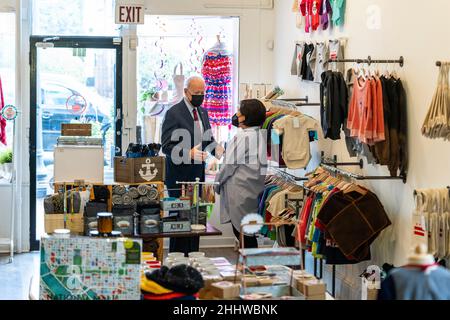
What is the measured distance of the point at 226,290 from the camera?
11.0 feet

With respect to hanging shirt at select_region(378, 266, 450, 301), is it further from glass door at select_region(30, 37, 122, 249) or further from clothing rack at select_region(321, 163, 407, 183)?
glass door at select_region(30, 37, 122, 249)

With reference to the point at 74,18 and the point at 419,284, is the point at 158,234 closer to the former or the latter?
the point at 419,284

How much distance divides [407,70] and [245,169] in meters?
1.63

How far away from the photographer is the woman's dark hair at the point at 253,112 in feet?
20.3

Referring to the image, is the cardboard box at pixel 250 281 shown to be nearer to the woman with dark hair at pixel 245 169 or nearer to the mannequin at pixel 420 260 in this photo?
the mannequin at pixel 420 260

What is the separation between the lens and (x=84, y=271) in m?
3.34

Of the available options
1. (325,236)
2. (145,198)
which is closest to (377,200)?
(325,236)

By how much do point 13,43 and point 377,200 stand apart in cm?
455

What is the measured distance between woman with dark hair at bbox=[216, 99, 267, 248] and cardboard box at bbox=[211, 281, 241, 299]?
105 inches

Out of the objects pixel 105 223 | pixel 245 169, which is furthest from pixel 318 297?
pixel 245 169

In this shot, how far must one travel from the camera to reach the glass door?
8133 millimetres
